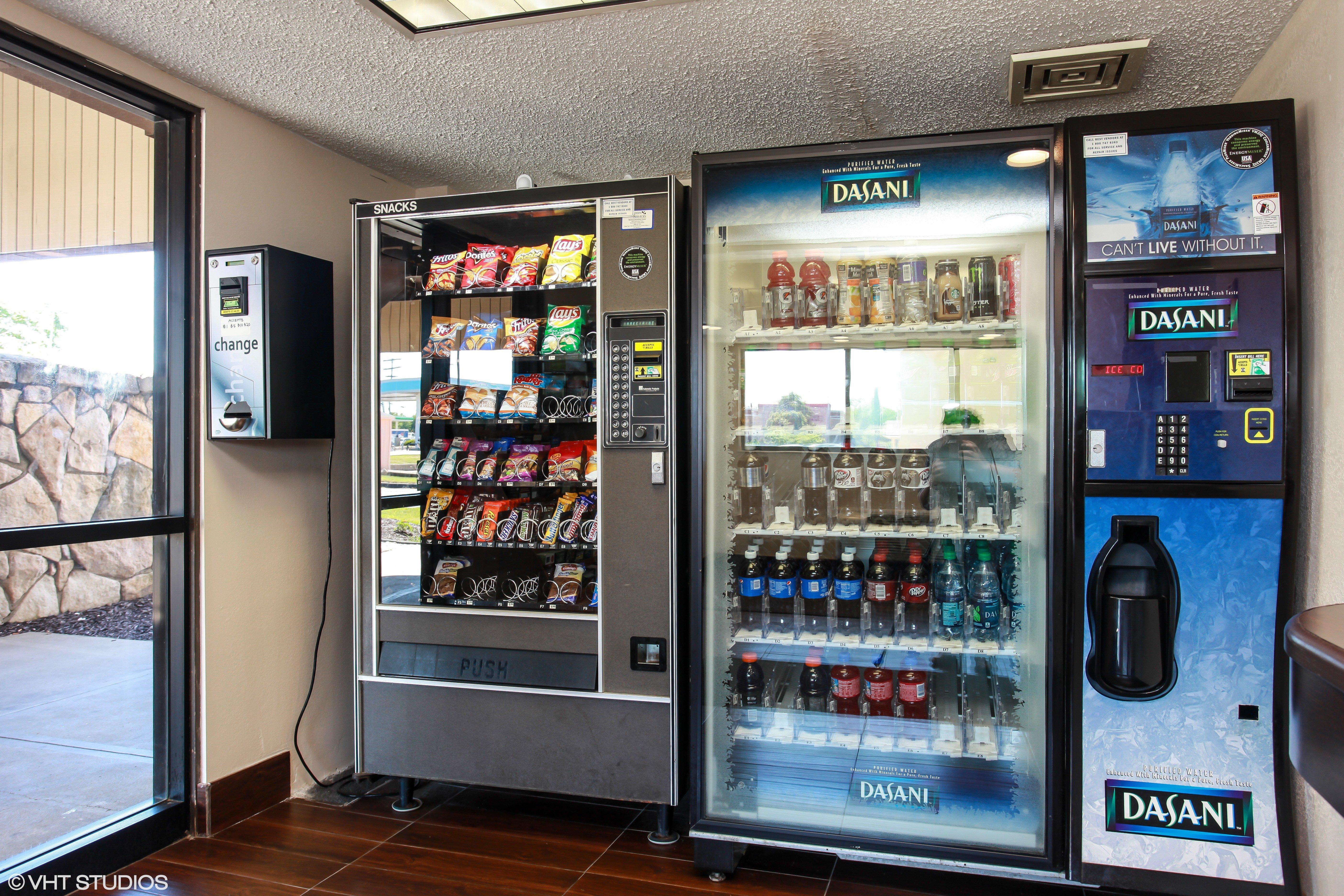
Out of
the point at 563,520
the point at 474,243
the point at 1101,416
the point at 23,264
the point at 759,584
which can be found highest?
the point at 474,243

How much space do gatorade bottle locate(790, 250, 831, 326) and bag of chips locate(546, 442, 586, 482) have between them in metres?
0.87

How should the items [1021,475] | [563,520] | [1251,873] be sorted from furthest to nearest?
[563,520]
[1021,475]
[1251,873]

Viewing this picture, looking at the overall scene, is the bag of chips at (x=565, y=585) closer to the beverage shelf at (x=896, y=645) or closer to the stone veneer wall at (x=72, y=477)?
the beverage shelf at (x=896, y=645)

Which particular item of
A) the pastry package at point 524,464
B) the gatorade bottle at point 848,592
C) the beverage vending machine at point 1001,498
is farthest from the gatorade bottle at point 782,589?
the pastry package at point 524,464

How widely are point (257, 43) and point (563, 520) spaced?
1705 millimetres

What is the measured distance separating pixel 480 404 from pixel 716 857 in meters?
1.66

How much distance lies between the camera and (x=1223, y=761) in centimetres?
208

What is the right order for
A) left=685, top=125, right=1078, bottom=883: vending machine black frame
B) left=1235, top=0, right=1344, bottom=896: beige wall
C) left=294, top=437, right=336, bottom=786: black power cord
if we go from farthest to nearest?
1. left=294, top=437, right=336, bottom=786: black power cord
2. left=685, top=125, right=1078, bottom=883: vending machine black frame
3. left=1235, top=0, right=1344, bottom=896: beige wall

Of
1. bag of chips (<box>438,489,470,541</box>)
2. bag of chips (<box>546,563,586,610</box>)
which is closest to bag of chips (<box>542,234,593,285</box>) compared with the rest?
bag of chips (<box>438,489,470,541</box>)

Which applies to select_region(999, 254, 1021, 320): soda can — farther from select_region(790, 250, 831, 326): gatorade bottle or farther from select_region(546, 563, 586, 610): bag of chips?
select_region(546, 563, 586, 610): bag of chips

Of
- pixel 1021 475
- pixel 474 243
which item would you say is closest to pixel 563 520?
pixel 474 243

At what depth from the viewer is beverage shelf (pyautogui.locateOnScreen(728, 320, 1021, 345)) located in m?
2.27

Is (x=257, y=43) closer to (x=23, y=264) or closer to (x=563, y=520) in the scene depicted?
(x=23, y=264)

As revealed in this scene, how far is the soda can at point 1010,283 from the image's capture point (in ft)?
7.65
